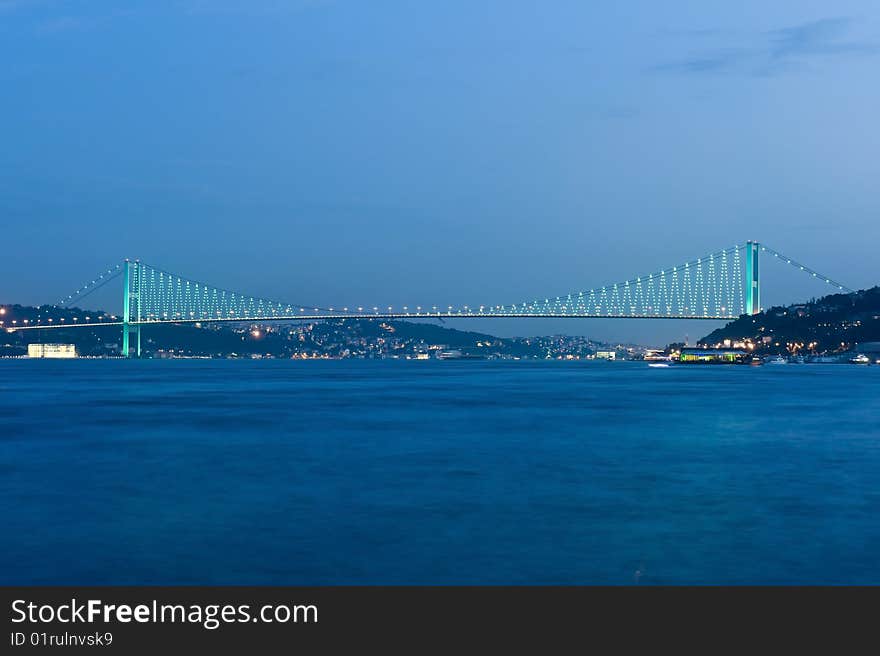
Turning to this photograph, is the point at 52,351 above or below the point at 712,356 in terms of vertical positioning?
above

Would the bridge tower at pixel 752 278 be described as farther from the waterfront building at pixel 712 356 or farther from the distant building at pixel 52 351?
the distant building at pixel 52 351

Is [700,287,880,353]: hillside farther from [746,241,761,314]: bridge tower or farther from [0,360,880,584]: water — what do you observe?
[0,360,880,584]: water

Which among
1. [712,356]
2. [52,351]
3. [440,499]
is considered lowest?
[440,499]

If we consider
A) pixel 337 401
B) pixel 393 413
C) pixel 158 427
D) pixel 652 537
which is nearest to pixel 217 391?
pixel 337 401

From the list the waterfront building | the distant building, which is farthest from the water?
the distant building

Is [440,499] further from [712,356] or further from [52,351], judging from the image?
[52,351]

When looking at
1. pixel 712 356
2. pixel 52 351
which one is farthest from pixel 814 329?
pixel 52 351

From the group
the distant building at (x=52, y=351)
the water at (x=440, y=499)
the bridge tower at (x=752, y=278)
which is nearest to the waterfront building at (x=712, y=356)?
the bridge tower at (x=752, y=278)
